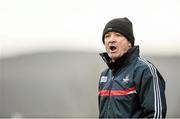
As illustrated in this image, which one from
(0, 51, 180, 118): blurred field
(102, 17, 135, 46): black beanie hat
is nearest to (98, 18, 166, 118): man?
(102, 17, 135, 46): black beanie hat

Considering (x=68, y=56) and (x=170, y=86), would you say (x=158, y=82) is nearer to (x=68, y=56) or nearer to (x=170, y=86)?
(x=170, y=86)

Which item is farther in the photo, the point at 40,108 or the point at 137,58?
the point at 40,108

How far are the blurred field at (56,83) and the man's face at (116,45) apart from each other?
7.89ft

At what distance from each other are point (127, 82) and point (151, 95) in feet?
0.64

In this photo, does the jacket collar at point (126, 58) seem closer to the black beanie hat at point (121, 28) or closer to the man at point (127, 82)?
the man at point (127, 82)

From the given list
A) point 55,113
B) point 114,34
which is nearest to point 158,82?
point 114,34

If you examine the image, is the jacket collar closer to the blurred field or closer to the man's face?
the man's face

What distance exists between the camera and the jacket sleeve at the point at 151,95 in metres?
3.12

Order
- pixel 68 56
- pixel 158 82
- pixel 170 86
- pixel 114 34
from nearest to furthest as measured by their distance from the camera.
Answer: pixel 158 82 < pixel 114 34 < pixel 170 86 < pixel 68 56

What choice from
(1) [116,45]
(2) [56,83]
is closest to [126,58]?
(1) [116,45]

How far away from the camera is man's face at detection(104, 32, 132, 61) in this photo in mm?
3395

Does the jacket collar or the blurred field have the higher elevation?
the jacket collar

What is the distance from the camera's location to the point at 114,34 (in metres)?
3.45

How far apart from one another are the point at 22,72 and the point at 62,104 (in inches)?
28.4
